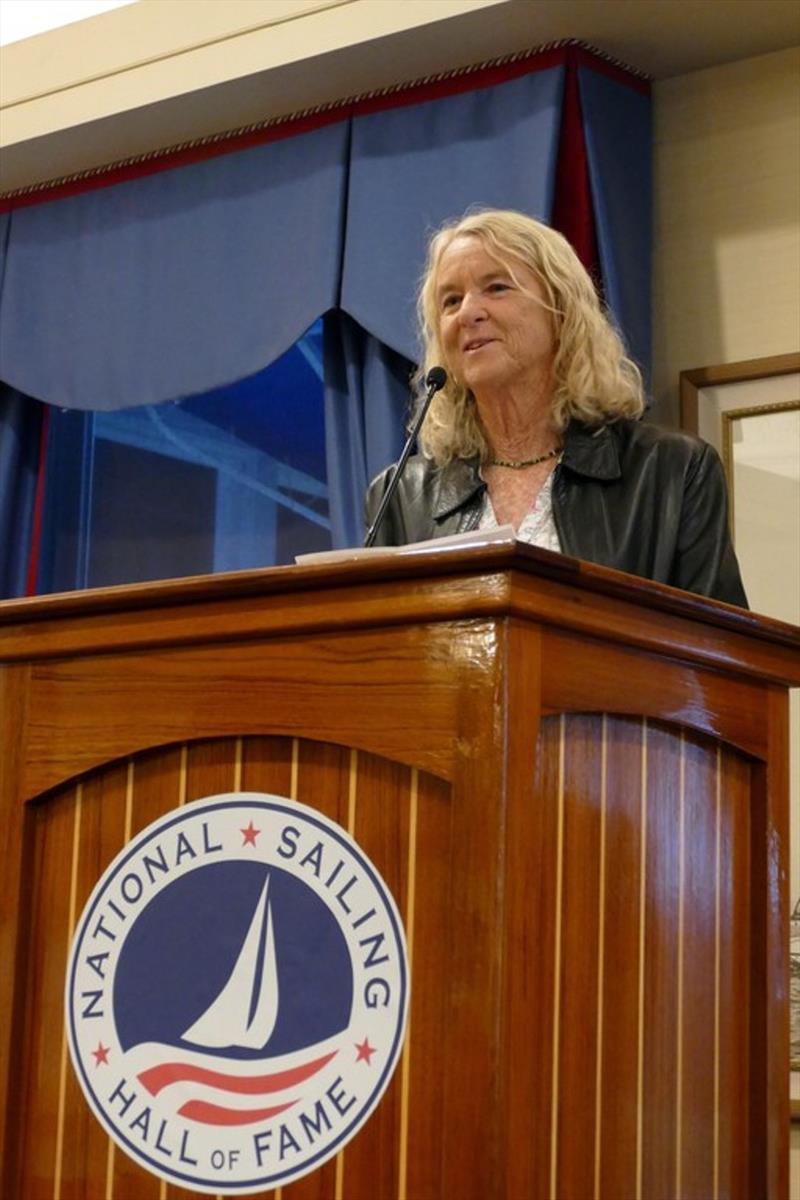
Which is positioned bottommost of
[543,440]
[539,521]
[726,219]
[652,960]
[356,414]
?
[652,960]

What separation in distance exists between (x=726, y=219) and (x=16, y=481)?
179cm

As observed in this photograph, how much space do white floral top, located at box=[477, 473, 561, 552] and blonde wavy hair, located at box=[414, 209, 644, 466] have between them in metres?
0.09

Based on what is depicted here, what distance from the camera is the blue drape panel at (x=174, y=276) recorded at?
11.2 feet

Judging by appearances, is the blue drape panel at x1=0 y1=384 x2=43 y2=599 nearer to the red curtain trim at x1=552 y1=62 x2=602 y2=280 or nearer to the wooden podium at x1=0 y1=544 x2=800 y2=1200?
the red curtain trim at x1=552 y1=62 x2=602 y2=280

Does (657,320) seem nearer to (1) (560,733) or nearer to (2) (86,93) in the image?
(2) (86,93)

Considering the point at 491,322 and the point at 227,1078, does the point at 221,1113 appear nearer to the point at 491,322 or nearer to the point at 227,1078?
the point at 227,1078

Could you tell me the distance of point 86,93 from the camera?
11.7 feet

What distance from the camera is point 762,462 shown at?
2.94 metres

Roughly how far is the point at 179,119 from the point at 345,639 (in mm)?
2620

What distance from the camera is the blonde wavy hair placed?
211 centimetres

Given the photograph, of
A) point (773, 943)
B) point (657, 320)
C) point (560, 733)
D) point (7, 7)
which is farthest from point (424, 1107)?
point (7, 7)

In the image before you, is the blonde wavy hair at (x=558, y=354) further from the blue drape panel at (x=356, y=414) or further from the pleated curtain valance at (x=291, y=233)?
the blue drape panel at (x=356, y=414)

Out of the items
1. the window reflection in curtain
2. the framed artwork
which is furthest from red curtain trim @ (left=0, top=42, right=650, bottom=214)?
the framed artwork

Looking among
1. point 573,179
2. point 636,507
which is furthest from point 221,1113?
point 573,179
